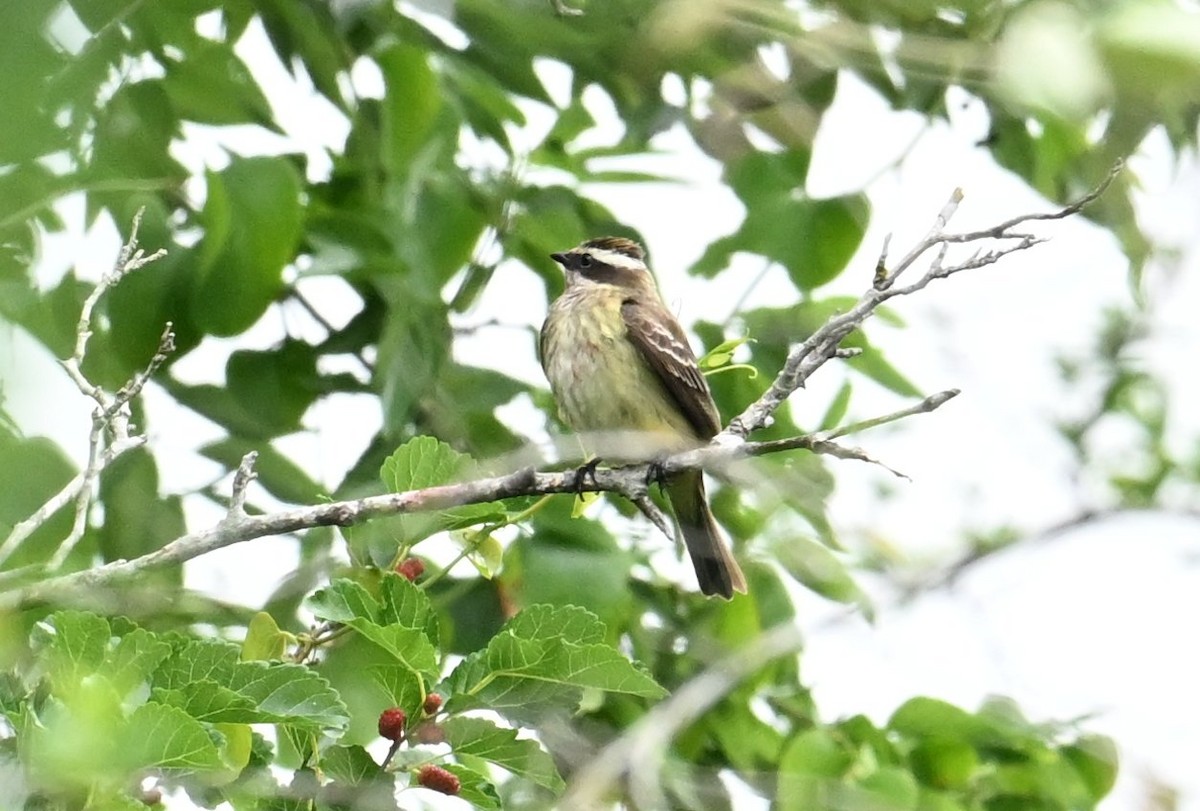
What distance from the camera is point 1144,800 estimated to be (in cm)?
298

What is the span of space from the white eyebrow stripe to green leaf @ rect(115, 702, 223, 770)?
3.47 metres

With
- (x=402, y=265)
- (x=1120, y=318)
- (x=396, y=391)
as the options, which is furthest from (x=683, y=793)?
(x=1120, y=318)

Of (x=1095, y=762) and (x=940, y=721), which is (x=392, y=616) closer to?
(x=940, y=721)

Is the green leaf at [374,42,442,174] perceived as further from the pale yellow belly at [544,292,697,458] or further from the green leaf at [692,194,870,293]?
the pale yellow belly at [544,292,697,458]

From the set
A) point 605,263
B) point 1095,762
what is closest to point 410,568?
point 1095,762

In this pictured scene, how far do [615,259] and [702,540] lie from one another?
4.26 feet

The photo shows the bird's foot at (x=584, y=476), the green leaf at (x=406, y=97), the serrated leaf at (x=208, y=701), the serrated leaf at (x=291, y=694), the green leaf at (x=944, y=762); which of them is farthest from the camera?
the green leaf at (x=944, y=762)

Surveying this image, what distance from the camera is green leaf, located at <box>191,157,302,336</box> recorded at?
389 centimetres

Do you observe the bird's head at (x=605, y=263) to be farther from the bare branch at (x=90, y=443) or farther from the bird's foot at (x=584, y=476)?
the bare branch at (x=90, y=443)

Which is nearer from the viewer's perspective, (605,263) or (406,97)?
(406,97)

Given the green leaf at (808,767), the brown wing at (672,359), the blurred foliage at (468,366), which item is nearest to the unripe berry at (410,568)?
the blurred foliage at (468,366)

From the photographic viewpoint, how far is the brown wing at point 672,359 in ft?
17.8

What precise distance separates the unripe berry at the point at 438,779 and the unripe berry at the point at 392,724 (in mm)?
74

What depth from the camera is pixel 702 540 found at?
491 centimetres
